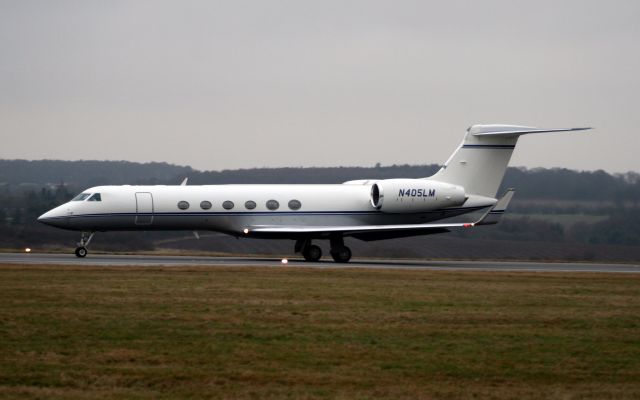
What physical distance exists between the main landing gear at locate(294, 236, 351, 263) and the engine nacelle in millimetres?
1986

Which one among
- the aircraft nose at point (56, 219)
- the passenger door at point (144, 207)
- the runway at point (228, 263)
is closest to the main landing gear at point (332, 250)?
the runway at point (228, 263)

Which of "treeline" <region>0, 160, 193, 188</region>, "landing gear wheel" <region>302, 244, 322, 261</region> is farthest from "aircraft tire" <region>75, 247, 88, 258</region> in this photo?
"treeline" <region>0, 160, 193, 188</region>

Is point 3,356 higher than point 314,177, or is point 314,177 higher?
point 314,177

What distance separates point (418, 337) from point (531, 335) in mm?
1847

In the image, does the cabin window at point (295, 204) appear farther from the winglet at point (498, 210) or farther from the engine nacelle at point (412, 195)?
the winglet at point (498, 210)

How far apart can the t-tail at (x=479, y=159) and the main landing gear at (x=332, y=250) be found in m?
4.97

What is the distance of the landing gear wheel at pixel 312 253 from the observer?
34.5 metres

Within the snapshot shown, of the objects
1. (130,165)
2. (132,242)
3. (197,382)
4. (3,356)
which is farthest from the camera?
(130,165)

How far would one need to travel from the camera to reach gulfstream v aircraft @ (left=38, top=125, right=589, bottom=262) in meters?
33.5

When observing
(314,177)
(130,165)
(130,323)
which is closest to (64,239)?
(314,177)

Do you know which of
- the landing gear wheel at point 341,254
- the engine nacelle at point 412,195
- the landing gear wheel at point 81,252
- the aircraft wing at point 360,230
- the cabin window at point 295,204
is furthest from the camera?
the engine nacelle at point 412,195

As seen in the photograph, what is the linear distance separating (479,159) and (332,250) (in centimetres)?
668

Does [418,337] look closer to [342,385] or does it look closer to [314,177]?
[342,385]

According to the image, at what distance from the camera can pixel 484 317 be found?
17.4m
